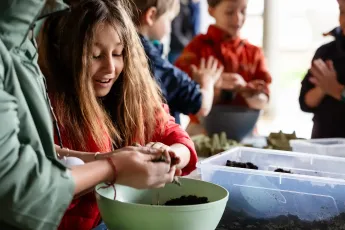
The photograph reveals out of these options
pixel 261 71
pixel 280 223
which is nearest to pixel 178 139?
pixel 280 223

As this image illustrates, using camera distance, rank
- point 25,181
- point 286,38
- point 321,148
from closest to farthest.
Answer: point 25,181
point 321,148
point 286,38

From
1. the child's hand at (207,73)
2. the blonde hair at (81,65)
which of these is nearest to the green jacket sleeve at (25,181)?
the blonde hair at (81,65)

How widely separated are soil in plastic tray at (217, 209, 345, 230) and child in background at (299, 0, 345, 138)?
1.18 meters

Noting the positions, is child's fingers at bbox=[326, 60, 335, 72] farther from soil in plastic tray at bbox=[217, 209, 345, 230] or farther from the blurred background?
the blurred background

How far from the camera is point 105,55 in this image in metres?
1.30

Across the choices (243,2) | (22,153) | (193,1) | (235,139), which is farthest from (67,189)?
(193,1)

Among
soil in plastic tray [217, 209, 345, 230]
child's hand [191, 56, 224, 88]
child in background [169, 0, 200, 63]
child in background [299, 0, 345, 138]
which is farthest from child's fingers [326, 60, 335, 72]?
child in background [169, 0, 200, 63]

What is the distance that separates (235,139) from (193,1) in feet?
6.46

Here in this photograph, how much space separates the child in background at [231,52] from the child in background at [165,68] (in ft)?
1.19

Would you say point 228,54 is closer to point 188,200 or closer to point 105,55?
point 105,55

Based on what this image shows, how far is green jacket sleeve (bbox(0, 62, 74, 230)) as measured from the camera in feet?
2.36

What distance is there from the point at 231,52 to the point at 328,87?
0.67 m

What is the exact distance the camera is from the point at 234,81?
2.52 m

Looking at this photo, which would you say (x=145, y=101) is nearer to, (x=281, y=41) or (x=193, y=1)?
(x=193, y=1)
